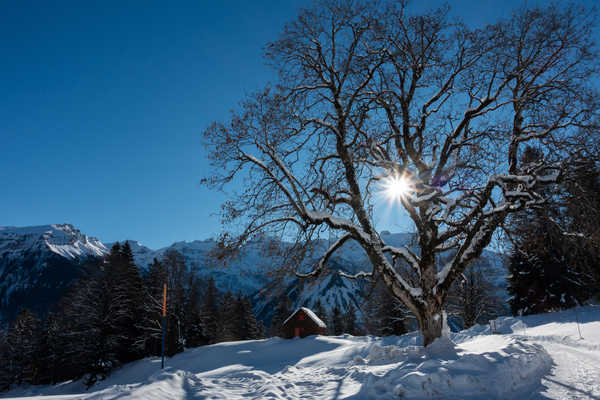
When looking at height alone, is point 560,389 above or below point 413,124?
below

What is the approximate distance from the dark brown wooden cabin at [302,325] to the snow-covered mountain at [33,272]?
81969 millimetres

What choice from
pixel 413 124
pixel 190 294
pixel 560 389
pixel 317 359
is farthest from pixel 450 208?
pixel 190 294

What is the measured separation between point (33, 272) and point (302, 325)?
166m

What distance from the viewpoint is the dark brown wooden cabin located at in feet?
116

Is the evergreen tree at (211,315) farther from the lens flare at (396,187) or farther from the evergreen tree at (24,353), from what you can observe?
the lens flare at (396,187)

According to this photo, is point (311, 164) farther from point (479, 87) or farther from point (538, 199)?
point (538, 199)

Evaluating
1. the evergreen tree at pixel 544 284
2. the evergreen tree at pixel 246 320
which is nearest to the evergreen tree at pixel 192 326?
the evergreen tree at pixel 246 320

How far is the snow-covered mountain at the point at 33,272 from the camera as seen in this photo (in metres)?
117

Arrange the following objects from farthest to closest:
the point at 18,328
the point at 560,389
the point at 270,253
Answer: the point at 18,328 → the point at 270,253 → the point at 560,389

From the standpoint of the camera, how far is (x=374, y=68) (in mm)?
10227

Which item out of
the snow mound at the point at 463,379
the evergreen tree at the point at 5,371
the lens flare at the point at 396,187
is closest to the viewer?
the snow mound at the point at 463,379

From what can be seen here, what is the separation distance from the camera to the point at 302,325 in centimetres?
3559

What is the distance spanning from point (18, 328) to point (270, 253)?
146 feet

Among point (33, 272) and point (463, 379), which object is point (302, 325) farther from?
point (33, 272)
